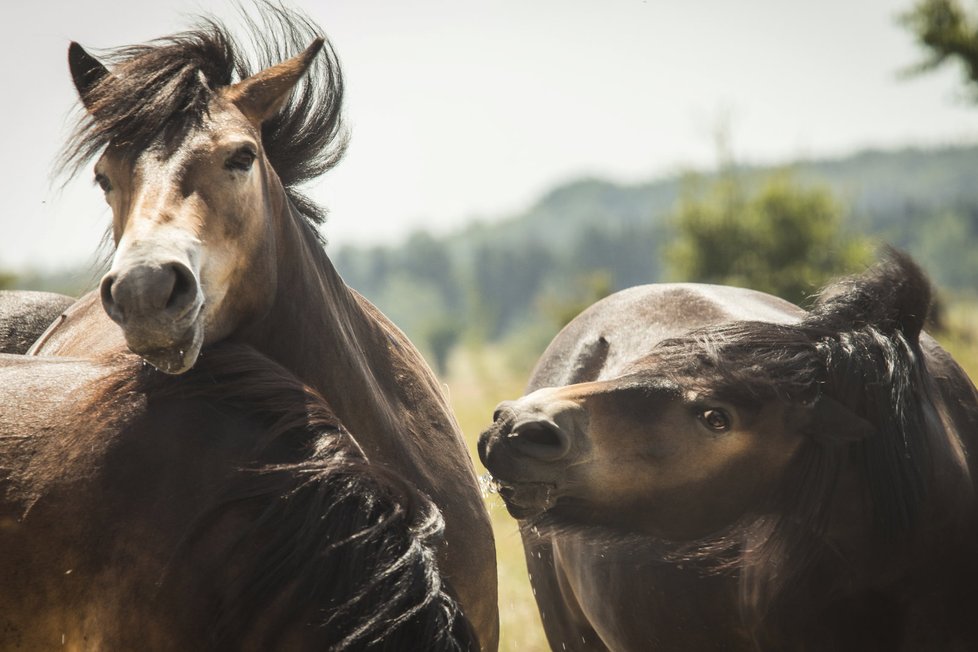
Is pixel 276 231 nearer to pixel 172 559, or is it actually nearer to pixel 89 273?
pixel 89 273

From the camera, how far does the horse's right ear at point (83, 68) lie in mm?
3428

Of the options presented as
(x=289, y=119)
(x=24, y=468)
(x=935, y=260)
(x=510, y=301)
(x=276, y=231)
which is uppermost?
(x=289, y=119)

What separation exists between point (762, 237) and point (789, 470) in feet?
64.5

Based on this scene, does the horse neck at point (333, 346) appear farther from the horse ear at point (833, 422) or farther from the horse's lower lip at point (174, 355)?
the horse ear at point (833, 422)

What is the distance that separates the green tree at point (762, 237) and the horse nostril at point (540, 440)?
18893 mm

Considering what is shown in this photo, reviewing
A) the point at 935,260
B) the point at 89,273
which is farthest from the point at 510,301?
the point at 89,273

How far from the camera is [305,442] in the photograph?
210cm

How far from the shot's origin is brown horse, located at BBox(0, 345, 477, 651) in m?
→ 1.82

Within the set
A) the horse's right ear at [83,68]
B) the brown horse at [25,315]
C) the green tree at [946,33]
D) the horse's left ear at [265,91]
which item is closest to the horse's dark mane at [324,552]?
the horse's left ear at [265,91]

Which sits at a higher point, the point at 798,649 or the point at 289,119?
the point at 289,119

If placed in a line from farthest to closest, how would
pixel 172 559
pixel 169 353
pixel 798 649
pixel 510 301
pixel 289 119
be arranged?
pixel 510 301 → pixel 289 119 → pixel 798 649 → pixel 169 353 → pixel 172 559

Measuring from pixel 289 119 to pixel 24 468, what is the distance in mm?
1994

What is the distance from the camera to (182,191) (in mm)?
2797

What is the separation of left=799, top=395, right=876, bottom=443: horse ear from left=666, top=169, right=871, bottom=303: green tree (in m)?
18.6
